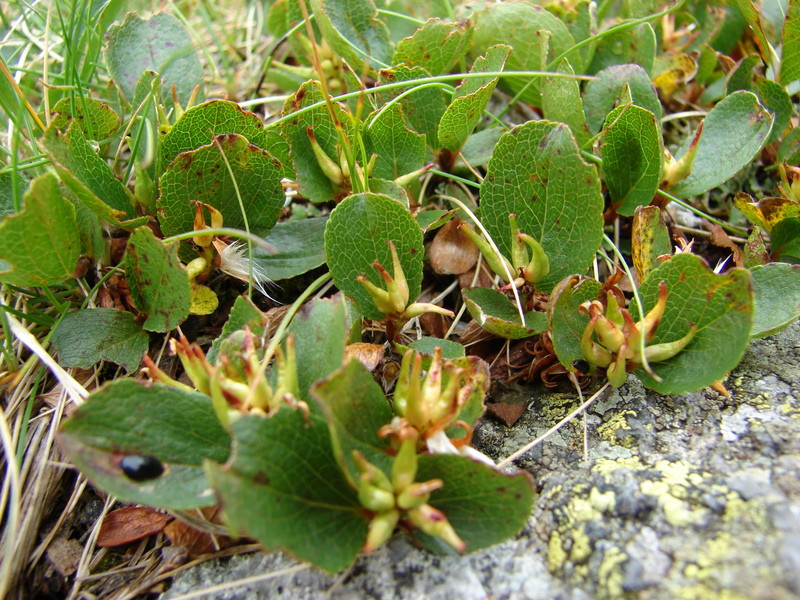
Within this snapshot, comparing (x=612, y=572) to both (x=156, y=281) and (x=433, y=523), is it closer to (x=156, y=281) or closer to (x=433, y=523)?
(x=433, y=523)

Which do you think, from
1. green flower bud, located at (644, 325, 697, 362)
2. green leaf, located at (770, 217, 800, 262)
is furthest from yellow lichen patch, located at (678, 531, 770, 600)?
green leaf, located at (770, 217, 800, 262)

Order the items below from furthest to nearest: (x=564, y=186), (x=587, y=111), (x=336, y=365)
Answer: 1. (x=587, y=111)
2. (x=564, y=186)
3. (x=336, y=365)

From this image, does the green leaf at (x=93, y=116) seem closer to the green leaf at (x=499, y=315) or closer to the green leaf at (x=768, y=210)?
the green leaf at (x=499, y=315)

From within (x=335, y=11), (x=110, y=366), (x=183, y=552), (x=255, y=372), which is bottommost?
(x=183, y=552)

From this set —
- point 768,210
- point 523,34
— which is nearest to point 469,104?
point 523,34

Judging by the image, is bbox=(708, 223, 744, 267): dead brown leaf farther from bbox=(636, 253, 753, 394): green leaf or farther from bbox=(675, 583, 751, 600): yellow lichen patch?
bbox=(675, 583, 751, 600): yellow lichen patch

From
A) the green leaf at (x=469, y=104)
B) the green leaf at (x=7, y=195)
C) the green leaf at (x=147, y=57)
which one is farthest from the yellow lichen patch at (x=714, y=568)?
the green leaf at (x=147, y=57)

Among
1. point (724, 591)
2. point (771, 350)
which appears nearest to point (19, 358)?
point (724, 591)

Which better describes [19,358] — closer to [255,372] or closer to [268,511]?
[255,372]
